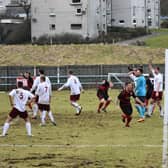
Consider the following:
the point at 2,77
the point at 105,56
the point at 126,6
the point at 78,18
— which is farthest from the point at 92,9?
the point at 2,77

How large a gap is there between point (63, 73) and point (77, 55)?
11.9 m

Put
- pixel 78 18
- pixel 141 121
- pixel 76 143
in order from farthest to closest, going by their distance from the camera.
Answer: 1. pixel 78 18
2. pixel 141 121
3. pixel 76 143

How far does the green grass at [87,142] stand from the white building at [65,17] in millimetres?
51697

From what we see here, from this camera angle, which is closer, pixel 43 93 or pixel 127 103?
pixel 127 103

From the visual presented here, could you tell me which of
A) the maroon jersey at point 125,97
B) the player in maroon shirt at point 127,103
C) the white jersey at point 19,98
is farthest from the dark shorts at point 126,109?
the white jersey at point 19,98

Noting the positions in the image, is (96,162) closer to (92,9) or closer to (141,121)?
(141,121)

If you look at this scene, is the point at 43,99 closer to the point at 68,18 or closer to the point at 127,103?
the point at 127,103

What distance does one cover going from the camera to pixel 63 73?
47.5 meters

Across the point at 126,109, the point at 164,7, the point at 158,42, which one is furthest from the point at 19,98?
the point at 164,7

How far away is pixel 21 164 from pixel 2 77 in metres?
33.5

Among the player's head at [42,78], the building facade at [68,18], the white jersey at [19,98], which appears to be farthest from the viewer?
the building facade at [68,18]

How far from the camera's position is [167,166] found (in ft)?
39.6

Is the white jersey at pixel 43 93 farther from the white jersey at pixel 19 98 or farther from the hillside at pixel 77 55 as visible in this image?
the hillside at pixel 77 55

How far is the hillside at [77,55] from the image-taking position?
190 ft
